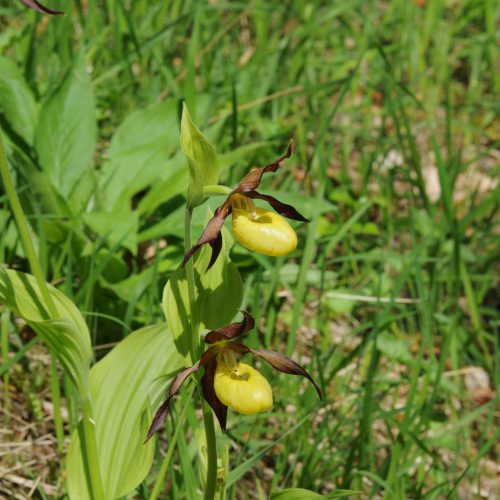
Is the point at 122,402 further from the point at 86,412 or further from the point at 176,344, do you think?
the point at 176,344

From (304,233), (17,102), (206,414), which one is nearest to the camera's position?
(206,414)

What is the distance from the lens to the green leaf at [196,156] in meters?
0.98

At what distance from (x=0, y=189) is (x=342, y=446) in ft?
3.64

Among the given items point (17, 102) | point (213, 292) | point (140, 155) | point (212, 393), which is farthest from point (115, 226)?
point (212, 393)

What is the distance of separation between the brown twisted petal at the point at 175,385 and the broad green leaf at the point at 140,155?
970mm

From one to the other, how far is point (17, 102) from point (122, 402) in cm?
103

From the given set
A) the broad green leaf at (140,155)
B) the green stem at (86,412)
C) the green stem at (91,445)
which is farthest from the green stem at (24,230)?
the broad green leaf at (140,155)

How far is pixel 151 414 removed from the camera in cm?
117

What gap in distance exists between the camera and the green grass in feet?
5.24

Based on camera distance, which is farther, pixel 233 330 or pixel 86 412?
pixel 86 412

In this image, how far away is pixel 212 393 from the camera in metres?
1.11

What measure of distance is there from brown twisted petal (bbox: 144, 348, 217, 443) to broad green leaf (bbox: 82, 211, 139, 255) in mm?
687

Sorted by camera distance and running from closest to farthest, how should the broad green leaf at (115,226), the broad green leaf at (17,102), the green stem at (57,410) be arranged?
the green stem at (57,410)
the broad green leaf at (115,226)
the broad green leaf at (17,102)

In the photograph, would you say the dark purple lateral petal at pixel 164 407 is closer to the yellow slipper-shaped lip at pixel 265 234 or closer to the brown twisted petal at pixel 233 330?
the brown twisted petal at pixel 233 330
